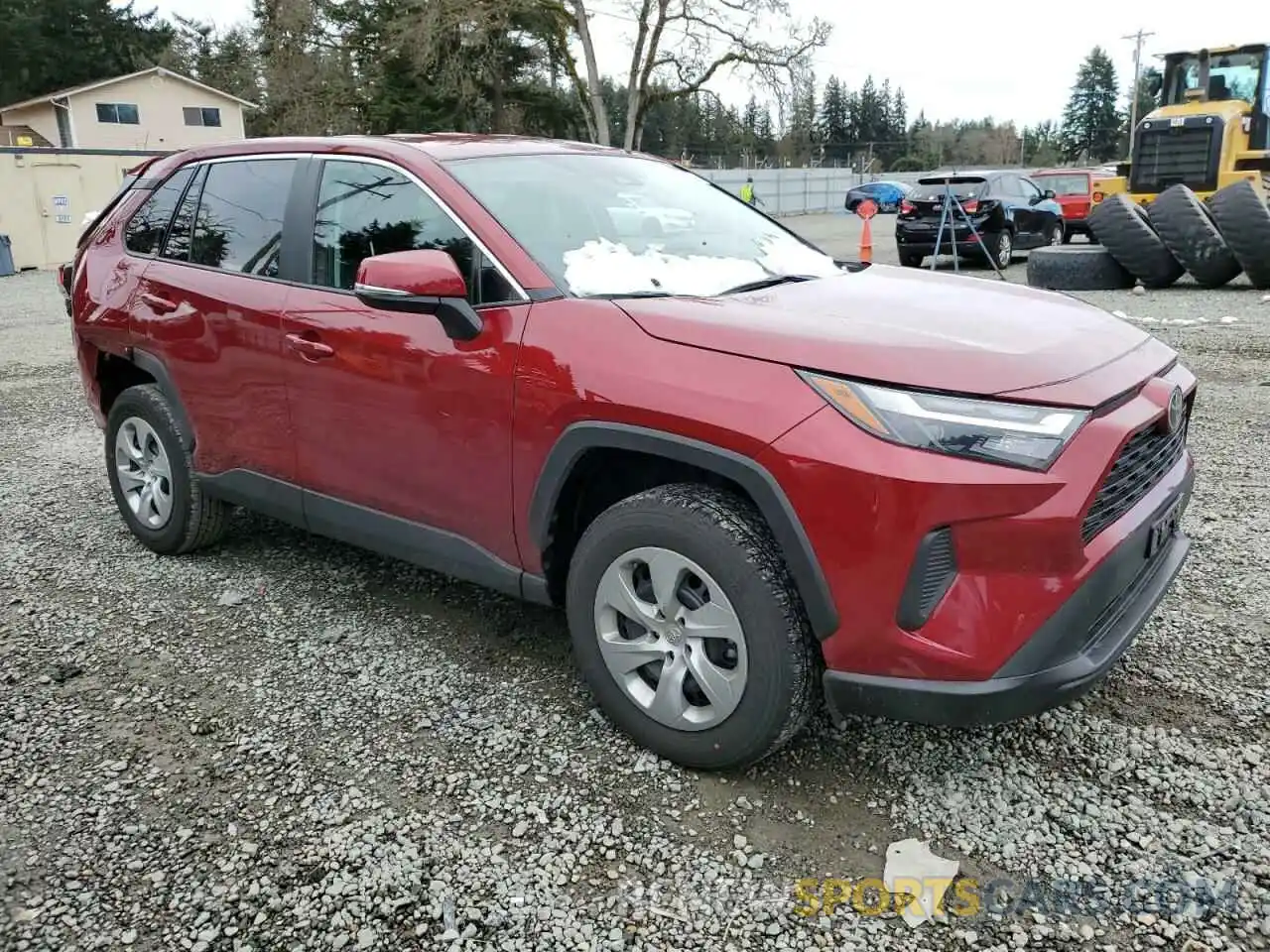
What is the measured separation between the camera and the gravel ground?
2.22 meters

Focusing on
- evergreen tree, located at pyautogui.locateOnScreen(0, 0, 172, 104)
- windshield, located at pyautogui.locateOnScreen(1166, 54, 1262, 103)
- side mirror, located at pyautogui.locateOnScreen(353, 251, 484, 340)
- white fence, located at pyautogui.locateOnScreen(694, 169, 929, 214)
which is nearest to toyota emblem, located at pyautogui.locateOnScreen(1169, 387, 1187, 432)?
side mirror, located at pyautogui.locateOnScreen(353, 251, 484, 340)

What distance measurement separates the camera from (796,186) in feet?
148

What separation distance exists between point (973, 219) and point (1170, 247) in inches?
188

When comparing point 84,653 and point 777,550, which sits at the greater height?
point 777,550

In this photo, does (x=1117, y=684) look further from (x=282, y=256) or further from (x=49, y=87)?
(x=49, y=87)

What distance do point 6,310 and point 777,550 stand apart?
15772 millimetres

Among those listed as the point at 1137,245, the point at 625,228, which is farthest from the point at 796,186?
the point at 625,228

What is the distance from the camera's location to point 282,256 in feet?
11.8

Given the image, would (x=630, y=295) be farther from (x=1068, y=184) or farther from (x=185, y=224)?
(x=1068, y=184)

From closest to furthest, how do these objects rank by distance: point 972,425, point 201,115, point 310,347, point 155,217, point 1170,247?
point 972,425
point 310,347
point 155,217
point 1170,247
point 201,115

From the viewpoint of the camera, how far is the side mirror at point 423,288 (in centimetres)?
279

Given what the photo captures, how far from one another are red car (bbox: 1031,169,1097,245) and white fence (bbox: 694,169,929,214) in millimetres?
17116

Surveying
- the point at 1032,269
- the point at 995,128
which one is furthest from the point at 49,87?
the point at 995,128

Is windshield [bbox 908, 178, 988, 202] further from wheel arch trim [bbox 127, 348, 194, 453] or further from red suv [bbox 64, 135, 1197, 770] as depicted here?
wheel arch trim [bbox 127, 348, 194, 453]
